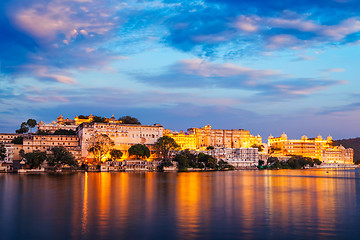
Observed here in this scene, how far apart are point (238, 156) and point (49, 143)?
44.3 meters

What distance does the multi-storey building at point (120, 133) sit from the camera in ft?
283

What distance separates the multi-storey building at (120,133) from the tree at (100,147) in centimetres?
279

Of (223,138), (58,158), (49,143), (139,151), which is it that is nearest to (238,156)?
(223,138)

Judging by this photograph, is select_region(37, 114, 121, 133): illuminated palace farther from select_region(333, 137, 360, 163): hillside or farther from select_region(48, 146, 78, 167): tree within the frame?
select_region(333, 137, 360, 163): hillside

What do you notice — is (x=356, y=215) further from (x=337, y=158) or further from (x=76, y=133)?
(x=337, y=158)

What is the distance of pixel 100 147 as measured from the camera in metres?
79.8

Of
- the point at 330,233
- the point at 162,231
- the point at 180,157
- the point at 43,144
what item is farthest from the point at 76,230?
the point at 43,144

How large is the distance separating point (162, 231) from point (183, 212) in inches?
217

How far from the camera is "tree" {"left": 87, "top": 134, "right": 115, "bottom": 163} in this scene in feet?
262

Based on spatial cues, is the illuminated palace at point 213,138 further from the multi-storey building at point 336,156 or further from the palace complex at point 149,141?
the multi-storey building at point 336,156

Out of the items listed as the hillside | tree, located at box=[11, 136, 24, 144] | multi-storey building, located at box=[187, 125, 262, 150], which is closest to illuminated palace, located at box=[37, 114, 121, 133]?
tree, located at box=[11, 136, 24, 144]

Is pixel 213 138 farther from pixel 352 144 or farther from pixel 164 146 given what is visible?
pixel 352 144

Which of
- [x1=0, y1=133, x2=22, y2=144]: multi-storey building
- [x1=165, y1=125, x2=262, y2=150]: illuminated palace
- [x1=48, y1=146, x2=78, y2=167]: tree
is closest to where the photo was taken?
[x1=48, y1=146, x2=78, y2=167]: tree

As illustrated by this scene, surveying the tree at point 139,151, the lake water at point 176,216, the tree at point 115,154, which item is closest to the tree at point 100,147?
the tree at point 115,154
